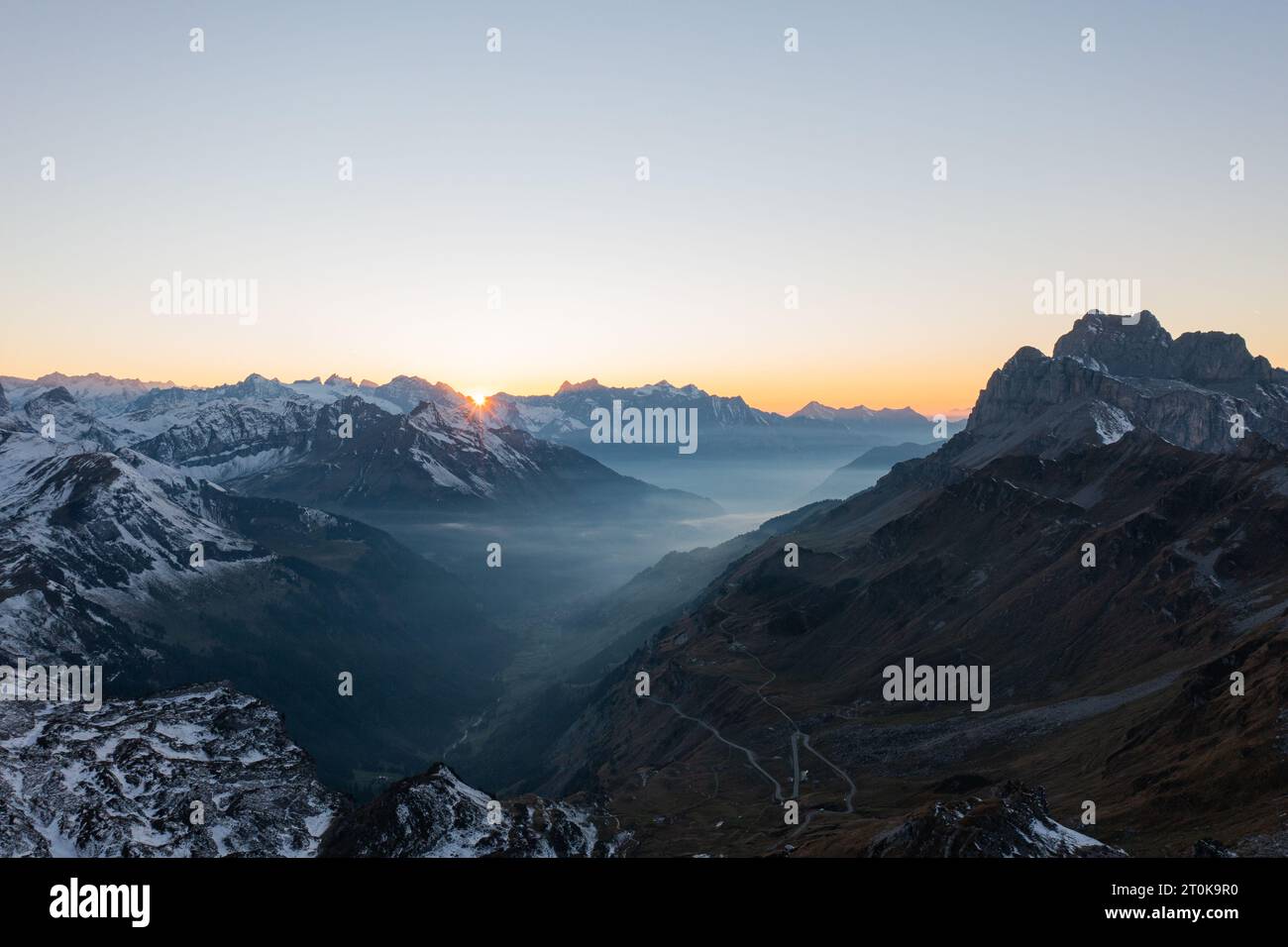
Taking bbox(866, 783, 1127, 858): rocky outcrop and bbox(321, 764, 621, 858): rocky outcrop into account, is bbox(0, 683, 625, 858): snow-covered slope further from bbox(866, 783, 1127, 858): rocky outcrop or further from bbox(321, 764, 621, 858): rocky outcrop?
bbox(866, 783, 1127, 858): rocky outcrop

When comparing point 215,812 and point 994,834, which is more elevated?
point 994,834

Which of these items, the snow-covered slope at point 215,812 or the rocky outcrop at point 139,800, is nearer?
the rocky outcrop at point 139,800

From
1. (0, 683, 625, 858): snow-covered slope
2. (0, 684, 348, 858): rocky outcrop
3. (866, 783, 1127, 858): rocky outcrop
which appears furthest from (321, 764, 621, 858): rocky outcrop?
(866, 783, 1127, 858): rocky outcrop

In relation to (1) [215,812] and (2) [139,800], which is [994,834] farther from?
(2) [139,800]

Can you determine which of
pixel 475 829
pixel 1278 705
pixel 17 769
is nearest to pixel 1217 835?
pixel 1278 705

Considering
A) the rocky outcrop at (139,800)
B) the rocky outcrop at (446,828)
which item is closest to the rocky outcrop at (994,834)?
the rocky outcrop at (446,828)

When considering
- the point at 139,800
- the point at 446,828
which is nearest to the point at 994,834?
the point at 446,828

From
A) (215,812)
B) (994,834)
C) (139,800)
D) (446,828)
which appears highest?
(994,834)

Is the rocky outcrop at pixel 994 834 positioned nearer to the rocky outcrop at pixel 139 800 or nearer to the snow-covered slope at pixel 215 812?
the snow-covered slope at pixel 215 812
